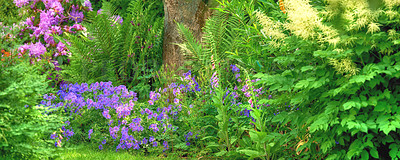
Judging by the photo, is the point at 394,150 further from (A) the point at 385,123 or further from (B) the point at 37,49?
(B) the point at 37,49

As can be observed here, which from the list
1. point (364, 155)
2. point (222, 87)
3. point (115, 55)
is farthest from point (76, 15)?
point (364, 155)

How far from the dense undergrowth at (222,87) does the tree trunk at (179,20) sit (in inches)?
8.4

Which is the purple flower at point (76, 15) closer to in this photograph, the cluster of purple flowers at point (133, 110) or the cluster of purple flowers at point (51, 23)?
the cluster of purple flowers at point (51, 23)

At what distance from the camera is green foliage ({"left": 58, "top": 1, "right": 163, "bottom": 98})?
618 cm

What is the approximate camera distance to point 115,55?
21.0 feet

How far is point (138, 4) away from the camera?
7016mm

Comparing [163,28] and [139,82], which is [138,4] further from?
[139,82]

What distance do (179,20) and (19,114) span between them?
3643 mm

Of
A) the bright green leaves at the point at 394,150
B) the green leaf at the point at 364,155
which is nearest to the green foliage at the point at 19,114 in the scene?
the green leaf at the point at 364,155

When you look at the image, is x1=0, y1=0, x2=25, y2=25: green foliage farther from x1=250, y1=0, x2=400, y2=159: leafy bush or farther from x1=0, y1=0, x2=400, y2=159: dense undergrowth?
x1=250, y1=0, x2=400, y2=159: leafy bush

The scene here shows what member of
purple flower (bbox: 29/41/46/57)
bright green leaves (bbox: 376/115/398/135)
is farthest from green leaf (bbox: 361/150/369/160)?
purple flower (bbox: 29/41/46/57)

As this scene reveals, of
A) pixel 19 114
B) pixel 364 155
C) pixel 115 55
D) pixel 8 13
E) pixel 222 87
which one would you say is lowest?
pixel 364 155

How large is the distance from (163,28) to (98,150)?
2.88m

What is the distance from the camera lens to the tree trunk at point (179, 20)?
6234mm
